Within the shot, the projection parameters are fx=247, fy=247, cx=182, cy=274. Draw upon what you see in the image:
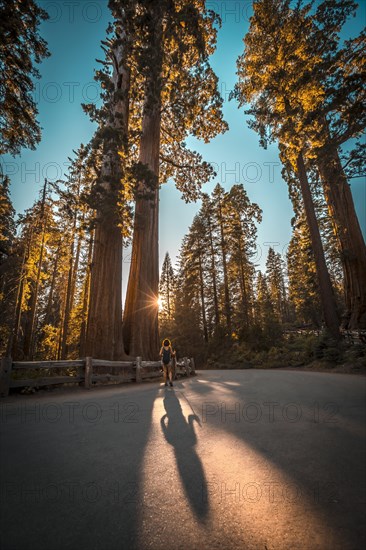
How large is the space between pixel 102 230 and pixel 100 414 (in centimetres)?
779

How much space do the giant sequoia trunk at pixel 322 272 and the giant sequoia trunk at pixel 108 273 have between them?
430 inches

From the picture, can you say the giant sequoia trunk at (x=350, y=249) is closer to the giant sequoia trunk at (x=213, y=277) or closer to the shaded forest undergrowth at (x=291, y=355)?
the shaded forest undergrowth at (x=291, y=355)

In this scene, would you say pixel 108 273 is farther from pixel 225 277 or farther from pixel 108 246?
pixel 225 277

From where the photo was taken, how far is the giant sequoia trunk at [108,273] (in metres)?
9.80

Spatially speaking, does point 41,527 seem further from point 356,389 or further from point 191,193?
point 191,193

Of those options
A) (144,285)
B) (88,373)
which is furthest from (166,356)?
(144,285)

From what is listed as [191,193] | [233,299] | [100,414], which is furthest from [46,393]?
[233,299]

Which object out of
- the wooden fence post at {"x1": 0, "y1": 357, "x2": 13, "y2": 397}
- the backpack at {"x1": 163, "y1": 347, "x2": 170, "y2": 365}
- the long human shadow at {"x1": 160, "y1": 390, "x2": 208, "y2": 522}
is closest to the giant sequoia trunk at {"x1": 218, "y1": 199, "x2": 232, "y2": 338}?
the backpack at {"x1": 163, "y1": 347, "x2": 170, "y2": 365}

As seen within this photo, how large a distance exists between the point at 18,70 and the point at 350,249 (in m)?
20.2

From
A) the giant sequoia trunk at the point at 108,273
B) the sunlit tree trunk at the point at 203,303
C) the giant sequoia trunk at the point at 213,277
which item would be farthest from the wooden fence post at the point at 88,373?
the sunlit tree trunk at the point at 203,303

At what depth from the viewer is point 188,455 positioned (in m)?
2.78

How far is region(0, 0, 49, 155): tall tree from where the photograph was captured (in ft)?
22.8

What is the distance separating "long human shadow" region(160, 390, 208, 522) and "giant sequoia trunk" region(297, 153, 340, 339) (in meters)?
11.6

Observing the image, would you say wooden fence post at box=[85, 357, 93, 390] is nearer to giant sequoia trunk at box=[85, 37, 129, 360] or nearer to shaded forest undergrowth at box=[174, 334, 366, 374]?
giant sequoia trunk at box=[85, 37, 129, 360]
